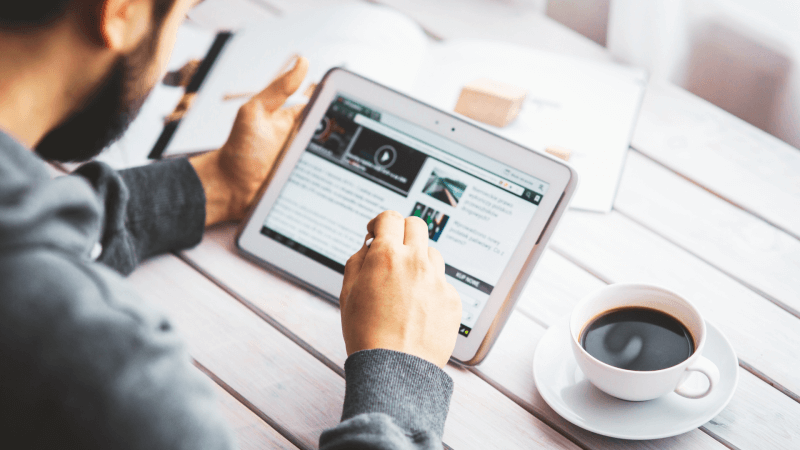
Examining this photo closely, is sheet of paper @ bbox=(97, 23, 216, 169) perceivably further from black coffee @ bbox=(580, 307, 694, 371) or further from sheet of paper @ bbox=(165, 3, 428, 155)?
black coffee @ bbox=(580, 307, 694, 371)

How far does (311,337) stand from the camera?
0.62m

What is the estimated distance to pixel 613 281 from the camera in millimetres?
679

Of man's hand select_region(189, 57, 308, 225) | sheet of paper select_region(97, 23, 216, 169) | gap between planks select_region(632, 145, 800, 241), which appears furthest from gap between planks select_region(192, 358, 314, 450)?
gap between planks select_region(632, 145, 800, 241)

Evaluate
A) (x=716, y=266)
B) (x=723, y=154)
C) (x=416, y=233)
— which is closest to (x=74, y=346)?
(x=416, y=233)

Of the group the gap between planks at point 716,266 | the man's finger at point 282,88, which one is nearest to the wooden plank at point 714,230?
the gap between planks at point 716,266

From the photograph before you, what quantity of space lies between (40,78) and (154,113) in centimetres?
42

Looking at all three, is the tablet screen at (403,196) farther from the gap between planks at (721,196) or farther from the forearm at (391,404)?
the gap between planks at (721,196)

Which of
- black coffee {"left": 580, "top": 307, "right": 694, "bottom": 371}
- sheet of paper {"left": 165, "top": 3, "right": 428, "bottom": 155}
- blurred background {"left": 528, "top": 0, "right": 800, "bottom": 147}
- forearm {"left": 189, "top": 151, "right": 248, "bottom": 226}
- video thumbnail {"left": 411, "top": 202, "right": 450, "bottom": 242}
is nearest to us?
black coffee {"left": 580, "top": 307, "right": 694, "bottom": 371}

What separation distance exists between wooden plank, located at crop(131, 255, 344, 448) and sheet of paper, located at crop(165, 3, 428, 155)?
226 mm

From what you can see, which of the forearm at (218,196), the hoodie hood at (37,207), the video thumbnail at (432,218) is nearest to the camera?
the hoodie hood at (37,207)

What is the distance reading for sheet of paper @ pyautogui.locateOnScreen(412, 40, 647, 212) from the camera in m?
0.81

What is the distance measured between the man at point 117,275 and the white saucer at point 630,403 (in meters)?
0.12

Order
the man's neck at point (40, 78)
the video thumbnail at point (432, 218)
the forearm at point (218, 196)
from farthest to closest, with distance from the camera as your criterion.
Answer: the forearm at point (218, 196) < the video thumbnail at point (432, 218) < the man's neck at point (40, 78)

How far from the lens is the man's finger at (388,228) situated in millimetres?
565
